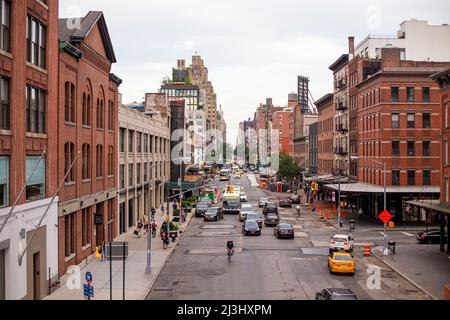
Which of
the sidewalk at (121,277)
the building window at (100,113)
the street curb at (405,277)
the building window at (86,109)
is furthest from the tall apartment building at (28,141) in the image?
the street curb at (405,277)

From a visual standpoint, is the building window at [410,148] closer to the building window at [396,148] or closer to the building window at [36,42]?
the building window at [396,148]

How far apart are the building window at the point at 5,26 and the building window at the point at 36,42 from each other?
7.72 ft

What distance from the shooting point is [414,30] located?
78188 millimetres

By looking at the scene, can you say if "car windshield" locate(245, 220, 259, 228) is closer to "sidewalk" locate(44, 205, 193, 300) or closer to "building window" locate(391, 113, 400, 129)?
"sidewalk" locate(44, 205, 193, 300)

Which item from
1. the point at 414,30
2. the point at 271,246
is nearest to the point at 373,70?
the point at 414,30

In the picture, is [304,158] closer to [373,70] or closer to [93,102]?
[373,70]

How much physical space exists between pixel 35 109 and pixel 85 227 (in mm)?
13356

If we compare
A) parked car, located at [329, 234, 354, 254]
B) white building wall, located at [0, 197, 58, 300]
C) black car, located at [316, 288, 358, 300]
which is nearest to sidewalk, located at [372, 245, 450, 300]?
parked car, located at [329, 234, 354, 254]

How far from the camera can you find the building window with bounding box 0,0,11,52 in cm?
2320

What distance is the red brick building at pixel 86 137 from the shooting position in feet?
110

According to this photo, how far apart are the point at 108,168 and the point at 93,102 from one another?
7.34 metres

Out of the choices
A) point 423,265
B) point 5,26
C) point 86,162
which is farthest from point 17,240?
point 423,265

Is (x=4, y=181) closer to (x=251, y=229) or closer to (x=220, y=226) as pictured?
(x=251, y=229)
